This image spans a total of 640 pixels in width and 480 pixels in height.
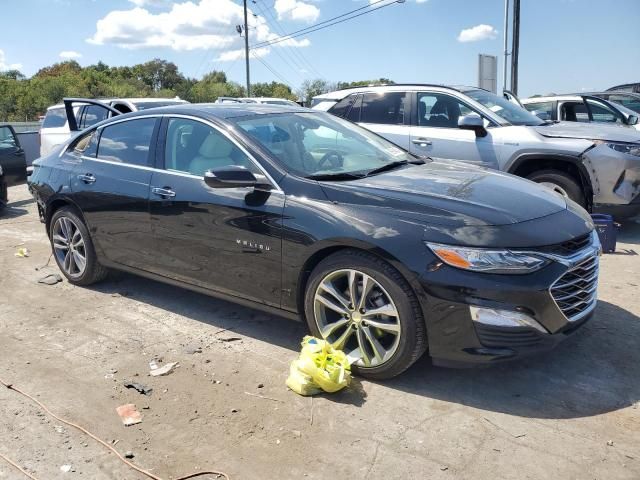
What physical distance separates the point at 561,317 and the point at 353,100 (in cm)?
555

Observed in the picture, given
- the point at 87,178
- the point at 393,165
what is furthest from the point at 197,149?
the point at 393,165

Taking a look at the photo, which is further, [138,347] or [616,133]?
[616,133]

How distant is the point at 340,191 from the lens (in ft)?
→ 11.9

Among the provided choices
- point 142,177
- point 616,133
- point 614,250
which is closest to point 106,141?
point 142,177

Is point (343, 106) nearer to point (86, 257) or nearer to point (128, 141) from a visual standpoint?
point (128, 141)

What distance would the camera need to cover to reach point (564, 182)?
6.87 m

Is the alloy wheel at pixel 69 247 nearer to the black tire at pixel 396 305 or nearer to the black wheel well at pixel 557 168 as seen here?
the black tire at pixel 396 305

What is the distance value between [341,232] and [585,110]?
25.8 ft

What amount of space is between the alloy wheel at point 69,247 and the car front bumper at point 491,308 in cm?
350

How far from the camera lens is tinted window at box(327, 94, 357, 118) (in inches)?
322

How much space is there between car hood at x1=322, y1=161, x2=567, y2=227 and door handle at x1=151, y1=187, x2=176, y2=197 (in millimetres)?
1286

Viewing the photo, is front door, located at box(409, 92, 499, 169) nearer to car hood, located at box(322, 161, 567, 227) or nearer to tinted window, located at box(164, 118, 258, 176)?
car hood, located at box(322, 161, 567, 227)

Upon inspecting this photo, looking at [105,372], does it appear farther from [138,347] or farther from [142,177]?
[142,177]

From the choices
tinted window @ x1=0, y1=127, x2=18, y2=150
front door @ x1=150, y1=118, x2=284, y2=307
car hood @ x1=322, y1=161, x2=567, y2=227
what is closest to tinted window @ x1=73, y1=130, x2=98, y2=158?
front door @ x1=150, y1=118, x2=284, y2=307
